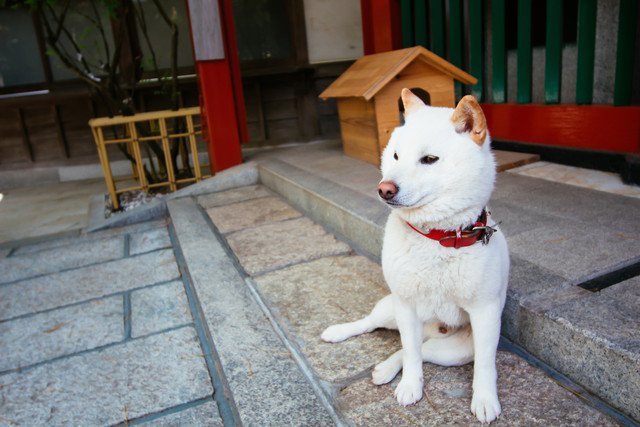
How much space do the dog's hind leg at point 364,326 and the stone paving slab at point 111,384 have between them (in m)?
0.61

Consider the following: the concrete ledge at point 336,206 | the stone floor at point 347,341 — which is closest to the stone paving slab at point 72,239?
the stone floor at point 347,341

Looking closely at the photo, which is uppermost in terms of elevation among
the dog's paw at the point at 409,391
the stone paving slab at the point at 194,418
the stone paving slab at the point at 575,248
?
the stone paving slab at the point at 575,248

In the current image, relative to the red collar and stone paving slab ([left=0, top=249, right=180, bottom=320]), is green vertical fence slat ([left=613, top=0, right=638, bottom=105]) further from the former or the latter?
stone paving slab ([left=0, top=249, right=180, bottom=320])

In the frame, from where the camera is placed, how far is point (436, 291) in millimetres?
1599

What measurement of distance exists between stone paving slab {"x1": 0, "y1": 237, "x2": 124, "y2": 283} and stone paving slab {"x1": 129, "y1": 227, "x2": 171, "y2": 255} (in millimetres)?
105

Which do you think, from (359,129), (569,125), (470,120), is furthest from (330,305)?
(569,125)

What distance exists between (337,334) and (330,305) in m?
0.37

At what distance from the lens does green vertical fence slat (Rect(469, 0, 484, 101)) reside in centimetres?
466

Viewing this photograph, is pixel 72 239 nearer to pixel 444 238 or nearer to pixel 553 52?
pixel 444 238

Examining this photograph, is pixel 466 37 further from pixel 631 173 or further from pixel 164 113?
pixel 164 113

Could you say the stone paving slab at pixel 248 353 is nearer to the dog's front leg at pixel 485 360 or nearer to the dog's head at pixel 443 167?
the dog's front leg at pixel 485 360

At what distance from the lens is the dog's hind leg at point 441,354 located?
5.99 ft

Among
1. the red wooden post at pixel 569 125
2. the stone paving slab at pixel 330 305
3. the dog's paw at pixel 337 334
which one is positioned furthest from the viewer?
the red wooden post at pixel 569 125

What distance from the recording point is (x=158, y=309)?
2.97 metres
